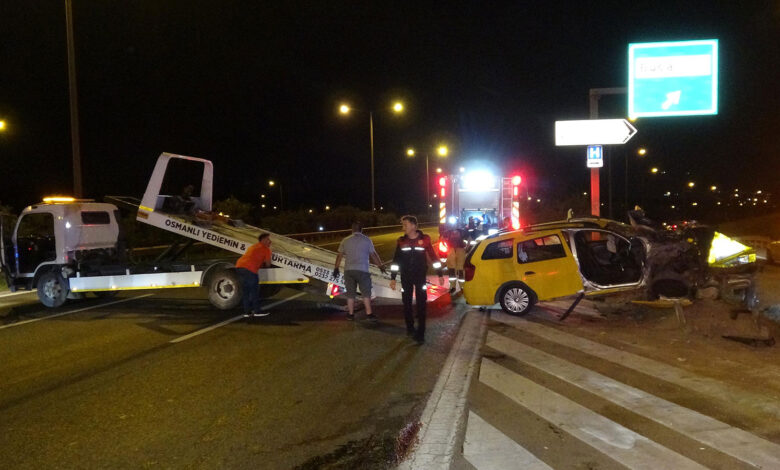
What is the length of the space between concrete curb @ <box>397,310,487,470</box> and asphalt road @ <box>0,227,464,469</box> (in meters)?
0.17

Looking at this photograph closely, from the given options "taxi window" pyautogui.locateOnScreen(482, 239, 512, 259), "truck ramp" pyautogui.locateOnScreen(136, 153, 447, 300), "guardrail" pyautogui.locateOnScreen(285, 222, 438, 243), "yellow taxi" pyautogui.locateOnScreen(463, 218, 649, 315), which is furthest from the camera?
"guardrail" pyautogui.locateOnScreen(285, 222, 438, 243)

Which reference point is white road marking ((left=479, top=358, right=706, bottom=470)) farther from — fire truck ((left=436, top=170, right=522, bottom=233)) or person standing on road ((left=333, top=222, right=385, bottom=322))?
fire truck ((left=436, top=170, right=522, bottom=233))

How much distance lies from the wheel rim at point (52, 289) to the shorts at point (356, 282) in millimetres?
6740

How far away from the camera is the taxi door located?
10484mm

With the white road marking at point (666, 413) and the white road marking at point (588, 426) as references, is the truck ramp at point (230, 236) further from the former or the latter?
the white road marking at point (588, 426)

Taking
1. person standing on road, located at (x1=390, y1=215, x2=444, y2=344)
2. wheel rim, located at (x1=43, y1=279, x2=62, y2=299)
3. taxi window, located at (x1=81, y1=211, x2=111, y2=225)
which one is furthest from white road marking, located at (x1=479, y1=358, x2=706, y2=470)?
taxi window, located at (x1=81, y1=211, x2=111, y2=225)

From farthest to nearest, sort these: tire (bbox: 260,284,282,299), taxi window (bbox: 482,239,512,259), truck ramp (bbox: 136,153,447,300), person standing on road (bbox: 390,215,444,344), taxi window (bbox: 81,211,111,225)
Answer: taxi window (bbox: 81,211,111,225) → tire (bbox: 260,284,282,299) → truck ramp (bbox: 136,153,447,300) → taxi window (bbox: 482,239,512,259) → person standing on road (bbox: 390,215,444,344)

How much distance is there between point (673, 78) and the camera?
1669cm

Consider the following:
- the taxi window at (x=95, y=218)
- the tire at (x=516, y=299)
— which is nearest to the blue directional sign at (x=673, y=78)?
the tire at (x=516, y=299)

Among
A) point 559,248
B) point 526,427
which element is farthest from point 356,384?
point 559,248

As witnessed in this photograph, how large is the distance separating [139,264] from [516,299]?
762 centimetres

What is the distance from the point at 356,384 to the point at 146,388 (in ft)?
7.52

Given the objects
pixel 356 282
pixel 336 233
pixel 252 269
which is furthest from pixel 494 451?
pixel 336 233

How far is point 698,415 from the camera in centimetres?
571
